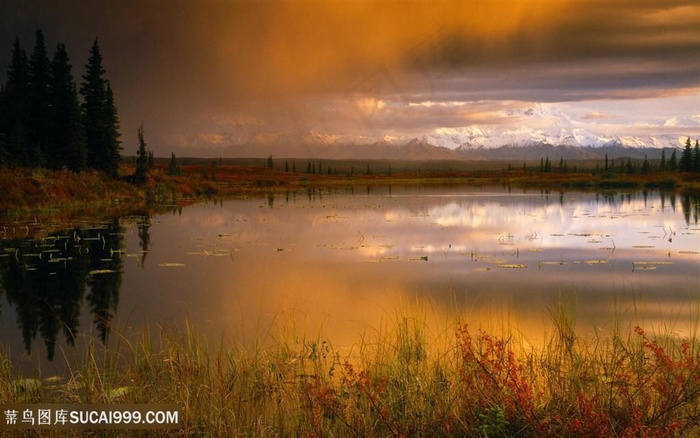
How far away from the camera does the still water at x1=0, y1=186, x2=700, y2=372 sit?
11688mm

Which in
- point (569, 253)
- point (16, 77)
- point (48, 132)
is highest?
point (16, 77)

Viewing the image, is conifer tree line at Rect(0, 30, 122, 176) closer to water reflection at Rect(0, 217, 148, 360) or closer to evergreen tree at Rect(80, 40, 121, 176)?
evergreen tree at Rect(80, 40, 121, 176)

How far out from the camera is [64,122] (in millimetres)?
50875

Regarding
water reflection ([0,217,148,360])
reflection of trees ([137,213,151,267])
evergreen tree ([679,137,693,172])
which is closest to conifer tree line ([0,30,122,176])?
reflection of trees ([137,213,151,267])

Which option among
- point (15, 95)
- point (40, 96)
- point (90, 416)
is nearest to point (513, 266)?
point (90, 416)

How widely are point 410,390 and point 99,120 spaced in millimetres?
Answer: 56828

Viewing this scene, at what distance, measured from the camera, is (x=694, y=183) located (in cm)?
8125

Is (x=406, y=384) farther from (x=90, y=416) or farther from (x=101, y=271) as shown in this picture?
(x=101, y=271)

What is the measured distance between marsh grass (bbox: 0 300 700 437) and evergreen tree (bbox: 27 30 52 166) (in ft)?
155

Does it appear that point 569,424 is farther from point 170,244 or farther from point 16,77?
point 16,77

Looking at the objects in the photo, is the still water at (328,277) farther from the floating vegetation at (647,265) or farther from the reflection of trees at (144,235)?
the reflection of trees at (144,235)

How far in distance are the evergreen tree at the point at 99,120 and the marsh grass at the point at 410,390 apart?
4949cm

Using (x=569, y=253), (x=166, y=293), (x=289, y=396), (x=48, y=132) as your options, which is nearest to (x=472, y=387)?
(x=289, y=396)

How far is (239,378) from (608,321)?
7.28 meters
